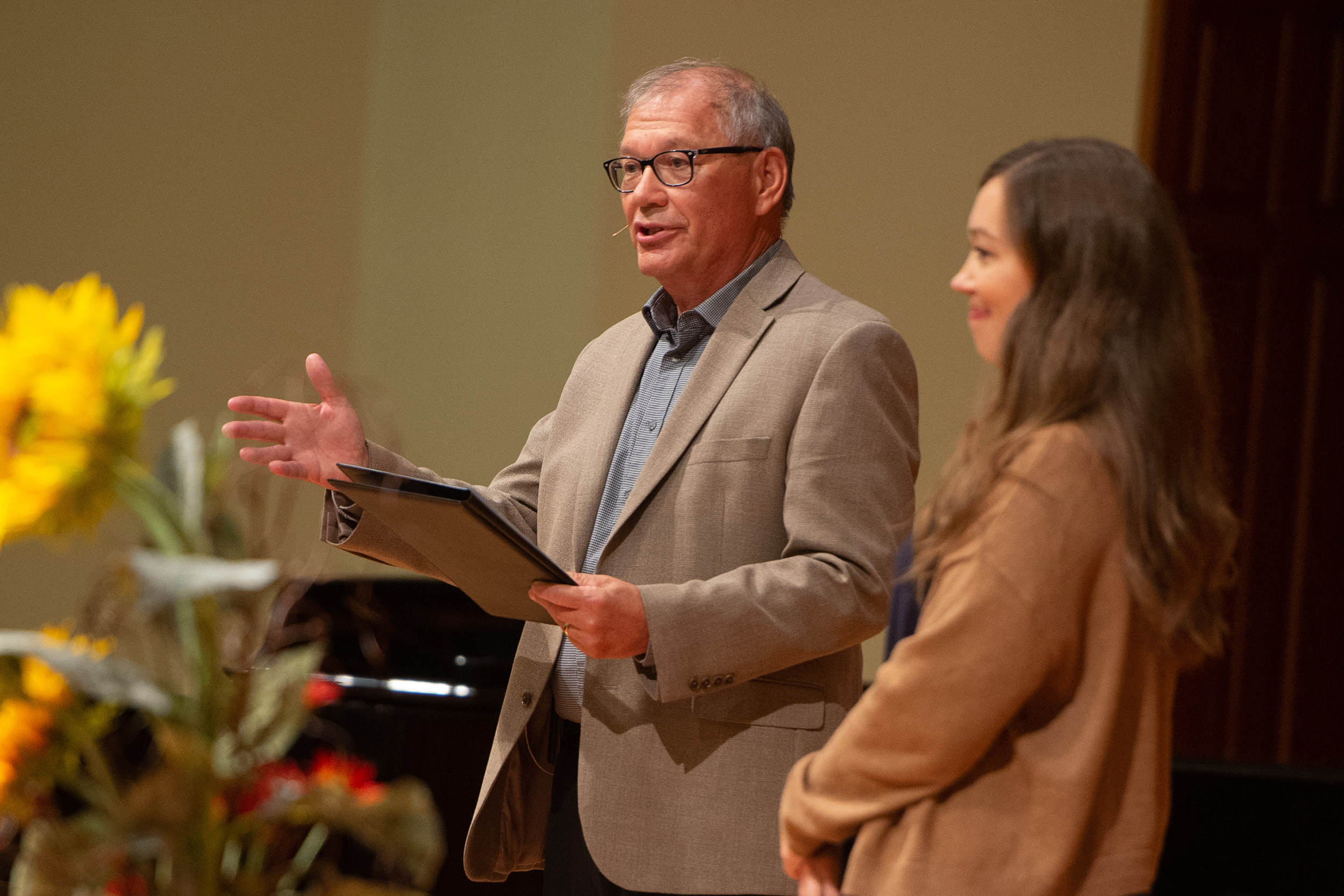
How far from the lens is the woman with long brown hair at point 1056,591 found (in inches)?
43.7

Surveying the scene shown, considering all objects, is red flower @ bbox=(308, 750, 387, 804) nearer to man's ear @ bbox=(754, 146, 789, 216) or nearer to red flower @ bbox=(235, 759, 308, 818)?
red flower @ bbox=(235, 759, 308, 818)

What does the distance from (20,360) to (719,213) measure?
132 centimetres

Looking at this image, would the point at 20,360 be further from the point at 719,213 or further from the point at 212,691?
the point at 719,213

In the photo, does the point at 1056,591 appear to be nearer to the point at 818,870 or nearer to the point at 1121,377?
the point at 1121,377

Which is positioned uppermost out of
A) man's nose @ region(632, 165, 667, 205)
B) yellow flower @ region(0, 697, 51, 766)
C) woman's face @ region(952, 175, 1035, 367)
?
man's nose @ region(632, 165, 667, 205)

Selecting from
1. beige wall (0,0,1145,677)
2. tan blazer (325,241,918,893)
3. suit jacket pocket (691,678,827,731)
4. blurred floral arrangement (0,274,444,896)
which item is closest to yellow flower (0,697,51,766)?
blurred floral arrangement (0,274,444,896)

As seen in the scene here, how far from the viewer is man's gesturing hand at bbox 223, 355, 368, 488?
1730mm

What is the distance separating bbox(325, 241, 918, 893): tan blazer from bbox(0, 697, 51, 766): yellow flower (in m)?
0.91

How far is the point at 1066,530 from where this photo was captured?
111cm

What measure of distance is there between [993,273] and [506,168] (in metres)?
3.18

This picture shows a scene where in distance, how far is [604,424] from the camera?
6.28ft

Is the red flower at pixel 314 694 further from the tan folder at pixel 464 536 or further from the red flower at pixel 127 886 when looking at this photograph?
the tan folder at pixel 464 536

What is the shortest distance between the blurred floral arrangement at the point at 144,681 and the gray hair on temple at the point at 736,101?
1.31m

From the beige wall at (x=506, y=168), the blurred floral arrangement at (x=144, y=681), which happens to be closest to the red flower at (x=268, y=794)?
the blurred floral arrangement at (x=144, y=681)
